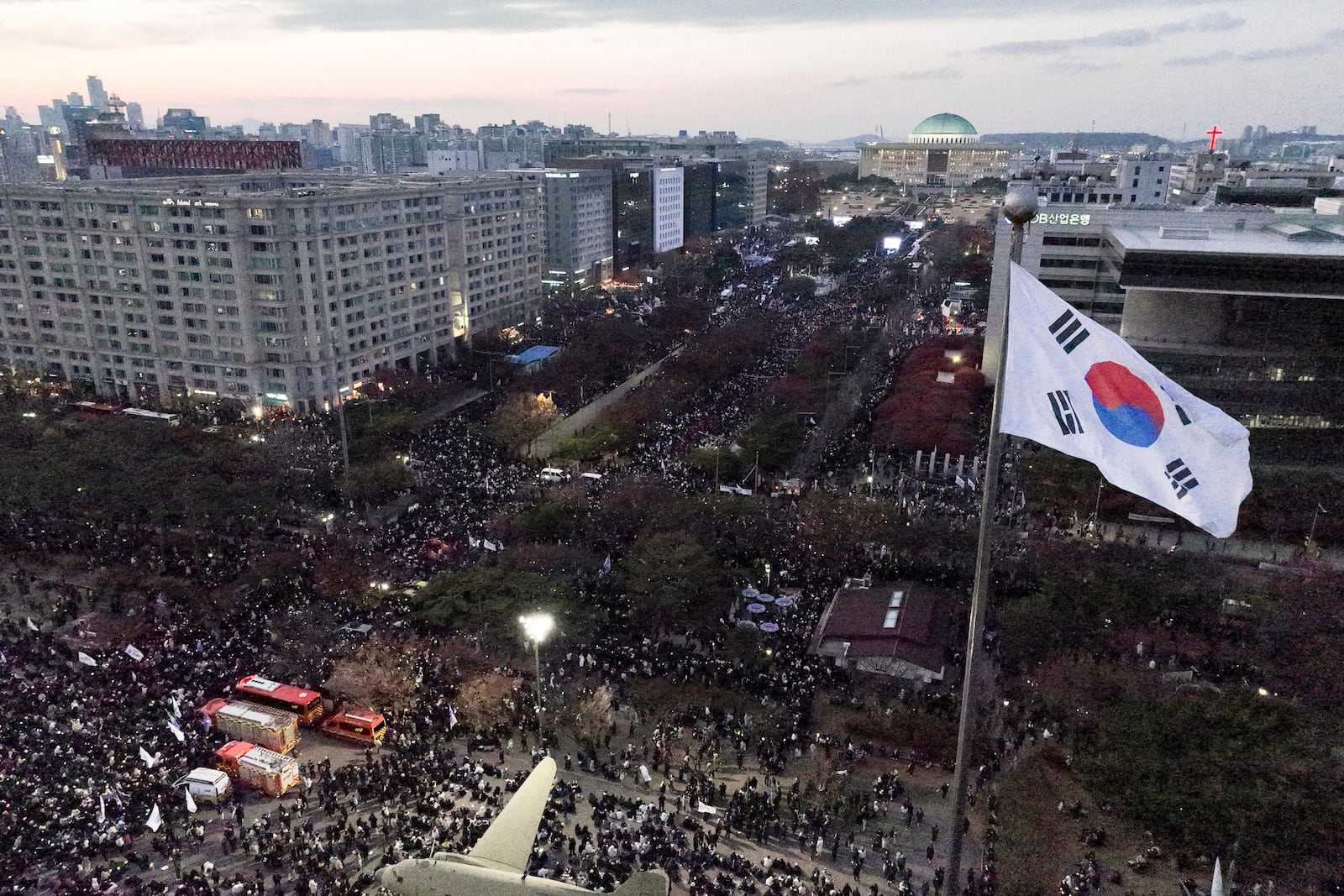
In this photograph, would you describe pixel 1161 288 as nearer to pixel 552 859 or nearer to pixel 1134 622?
pixel 1134 622

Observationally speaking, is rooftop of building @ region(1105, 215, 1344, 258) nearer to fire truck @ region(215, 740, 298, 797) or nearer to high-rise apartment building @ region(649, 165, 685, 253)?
fire truck @ region(215, 740, 298, 797)

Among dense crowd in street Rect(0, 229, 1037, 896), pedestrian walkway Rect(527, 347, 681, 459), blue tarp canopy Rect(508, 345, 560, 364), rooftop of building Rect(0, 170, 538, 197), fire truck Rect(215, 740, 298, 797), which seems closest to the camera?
dense crowd in street Rect(0, 229, 1037, 896)

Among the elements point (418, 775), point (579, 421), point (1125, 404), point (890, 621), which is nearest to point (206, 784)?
point (418, 775)

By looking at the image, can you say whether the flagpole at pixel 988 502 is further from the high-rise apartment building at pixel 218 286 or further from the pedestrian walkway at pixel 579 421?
the high-rise apartment building at pixel 218 286

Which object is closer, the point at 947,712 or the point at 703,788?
the point at 703,788

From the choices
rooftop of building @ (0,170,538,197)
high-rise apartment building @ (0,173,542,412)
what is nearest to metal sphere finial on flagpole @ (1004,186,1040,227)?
high-rise apartment building @ (0,173,542,412)

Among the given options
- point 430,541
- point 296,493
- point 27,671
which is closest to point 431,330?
point 296,493
